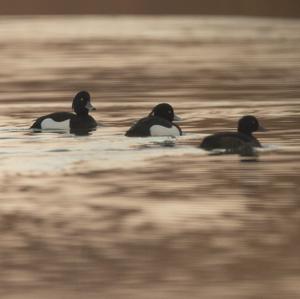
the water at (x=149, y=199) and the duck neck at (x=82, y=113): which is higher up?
the duck neck at (x=82, y=113)

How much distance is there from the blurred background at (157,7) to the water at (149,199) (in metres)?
41.8

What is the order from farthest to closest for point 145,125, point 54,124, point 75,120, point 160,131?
point 75,120 < point 54,124 < point 145,125 < point 160,131

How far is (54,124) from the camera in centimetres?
2145

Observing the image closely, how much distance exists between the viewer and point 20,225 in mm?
13078

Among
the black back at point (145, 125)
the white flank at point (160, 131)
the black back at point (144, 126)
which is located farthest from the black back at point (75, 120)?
the white flank at point (160, 131)

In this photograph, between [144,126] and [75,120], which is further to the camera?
[75,120]

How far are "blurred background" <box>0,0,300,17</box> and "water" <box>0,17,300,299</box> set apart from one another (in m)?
41.8

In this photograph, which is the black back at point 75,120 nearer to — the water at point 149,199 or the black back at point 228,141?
the water at point 149,199

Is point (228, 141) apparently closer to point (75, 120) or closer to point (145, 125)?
point (145, 125)

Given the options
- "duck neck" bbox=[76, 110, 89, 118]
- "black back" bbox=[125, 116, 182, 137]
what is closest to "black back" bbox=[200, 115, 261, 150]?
"black back" bbox=[125, 116, 182, 137]

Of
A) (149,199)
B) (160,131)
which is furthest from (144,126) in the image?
(149,199)

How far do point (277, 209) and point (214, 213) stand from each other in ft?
2.18

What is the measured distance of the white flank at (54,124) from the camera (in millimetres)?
21156

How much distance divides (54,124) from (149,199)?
284 inches
